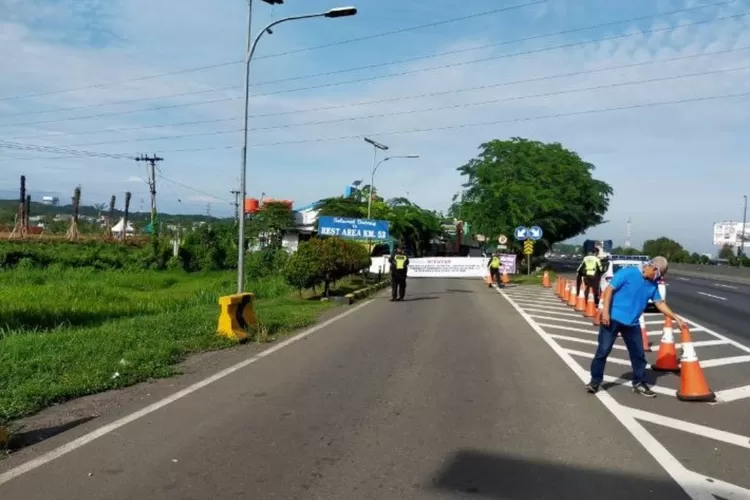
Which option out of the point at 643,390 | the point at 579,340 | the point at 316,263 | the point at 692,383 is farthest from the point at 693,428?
the point at 316,263

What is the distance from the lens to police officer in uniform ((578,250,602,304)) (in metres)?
20.1

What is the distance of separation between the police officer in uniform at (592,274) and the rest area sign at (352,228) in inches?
631

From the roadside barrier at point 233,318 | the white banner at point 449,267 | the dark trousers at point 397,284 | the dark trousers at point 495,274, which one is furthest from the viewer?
the white banner at point 449,267

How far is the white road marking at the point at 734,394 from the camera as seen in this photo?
8.63m

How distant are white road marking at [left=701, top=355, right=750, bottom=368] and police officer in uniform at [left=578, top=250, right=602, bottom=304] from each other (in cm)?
762

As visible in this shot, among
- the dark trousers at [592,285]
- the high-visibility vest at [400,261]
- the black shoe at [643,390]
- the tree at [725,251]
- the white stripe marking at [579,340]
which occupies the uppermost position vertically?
the tree at [725,251]

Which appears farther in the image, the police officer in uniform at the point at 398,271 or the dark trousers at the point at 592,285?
the police officer in uniform at the point at 398,271

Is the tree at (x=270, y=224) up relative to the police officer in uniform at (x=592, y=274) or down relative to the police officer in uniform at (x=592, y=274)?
up

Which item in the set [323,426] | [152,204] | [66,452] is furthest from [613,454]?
[152,204]

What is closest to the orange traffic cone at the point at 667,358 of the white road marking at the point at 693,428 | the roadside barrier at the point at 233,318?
the white road marking at the point at 693,428

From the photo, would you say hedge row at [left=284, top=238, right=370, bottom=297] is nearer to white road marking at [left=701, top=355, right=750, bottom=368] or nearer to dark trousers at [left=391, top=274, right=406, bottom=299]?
dark trousers at [left=391, top=274, right=406, bottom=299]

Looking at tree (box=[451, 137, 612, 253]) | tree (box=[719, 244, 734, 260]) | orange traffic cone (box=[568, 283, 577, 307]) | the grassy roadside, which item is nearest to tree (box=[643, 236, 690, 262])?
tree (box=[719, 244, 734, 260])

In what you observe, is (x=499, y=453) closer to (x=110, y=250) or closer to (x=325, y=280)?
(x=325, y=280)

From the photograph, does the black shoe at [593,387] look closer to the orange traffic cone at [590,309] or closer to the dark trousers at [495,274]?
the orange traffic cone at [590,309]
